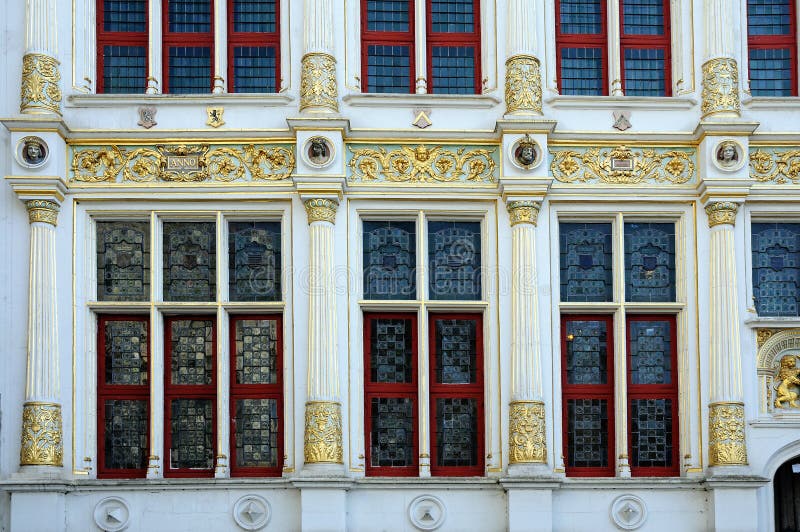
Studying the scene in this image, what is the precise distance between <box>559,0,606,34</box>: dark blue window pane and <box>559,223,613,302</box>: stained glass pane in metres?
2.74

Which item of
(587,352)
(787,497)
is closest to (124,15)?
(587,352)

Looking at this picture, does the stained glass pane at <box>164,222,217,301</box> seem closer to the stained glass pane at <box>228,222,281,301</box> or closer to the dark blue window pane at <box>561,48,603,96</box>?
the stained glass pane at <box>228,222,281,301</box>

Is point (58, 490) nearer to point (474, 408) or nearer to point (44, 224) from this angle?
Answer: point (44, 224)

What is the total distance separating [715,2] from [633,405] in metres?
5.51

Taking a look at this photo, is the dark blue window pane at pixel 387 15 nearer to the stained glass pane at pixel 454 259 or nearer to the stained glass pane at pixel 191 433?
the stained glass pane at pixel 454 259

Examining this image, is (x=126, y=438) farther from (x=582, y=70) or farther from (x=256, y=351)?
(x=582, y=70)

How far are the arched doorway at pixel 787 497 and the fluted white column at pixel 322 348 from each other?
5.92 m

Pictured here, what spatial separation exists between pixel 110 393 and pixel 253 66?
4791 mm

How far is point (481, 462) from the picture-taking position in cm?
1761

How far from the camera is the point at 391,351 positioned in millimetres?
17812

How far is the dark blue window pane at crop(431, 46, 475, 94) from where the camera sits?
18.4 m

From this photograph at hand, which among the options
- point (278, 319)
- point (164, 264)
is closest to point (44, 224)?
point (164, 264)

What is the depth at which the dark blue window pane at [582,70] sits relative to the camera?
18.5 metres

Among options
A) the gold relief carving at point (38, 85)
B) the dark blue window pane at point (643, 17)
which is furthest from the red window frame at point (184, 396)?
the dark blue window pane at point (643, 17)
